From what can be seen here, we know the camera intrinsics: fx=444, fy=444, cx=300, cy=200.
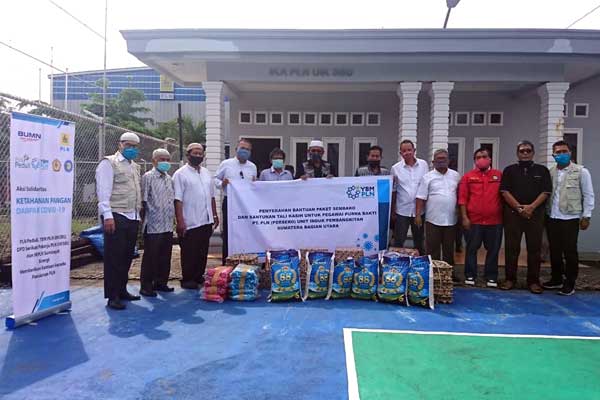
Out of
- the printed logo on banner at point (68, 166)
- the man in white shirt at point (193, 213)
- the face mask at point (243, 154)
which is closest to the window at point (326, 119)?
the face mask at point (243, 154)

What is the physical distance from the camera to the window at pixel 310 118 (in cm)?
1014

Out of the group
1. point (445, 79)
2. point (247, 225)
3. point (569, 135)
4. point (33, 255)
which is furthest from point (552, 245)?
point (33, 255)

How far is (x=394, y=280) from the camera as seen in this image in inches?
197

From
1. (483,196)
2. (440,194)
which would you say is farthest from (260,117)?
(483,196)

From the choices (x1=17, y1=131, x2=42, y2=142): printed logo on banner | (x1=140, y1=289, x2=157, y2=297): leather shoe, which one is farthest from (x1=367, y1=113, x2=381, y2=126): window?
(x1=17, y1=131, x2=42, y2=142): printed logo on banner

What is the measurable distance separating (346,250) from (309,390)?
9.07 ft

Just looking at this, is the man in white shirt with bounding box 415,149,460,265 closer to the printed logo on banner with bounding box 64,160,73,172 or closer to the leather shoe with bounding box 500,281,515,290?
the leather shoe with bounding box 500,281,515,290

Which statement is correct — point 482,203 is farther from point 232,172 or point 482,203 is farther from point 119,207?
point 119,207

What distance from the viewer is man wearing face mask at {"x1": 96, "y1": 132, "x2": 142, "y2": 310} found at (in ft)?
15.1

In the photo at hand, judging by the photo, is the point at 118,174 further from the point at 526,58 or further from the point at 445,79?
the point at 526,58

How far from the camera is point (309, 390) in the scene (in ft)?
9.80

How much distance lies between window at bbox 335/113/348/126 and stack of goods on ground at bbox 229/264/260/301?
5.78 meters

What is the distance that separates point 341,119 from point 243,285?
19.7 ft

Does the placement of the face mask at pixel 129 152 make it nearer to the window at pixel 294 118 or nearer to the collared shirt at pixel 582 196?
the collared shirt at pixel 582 196
